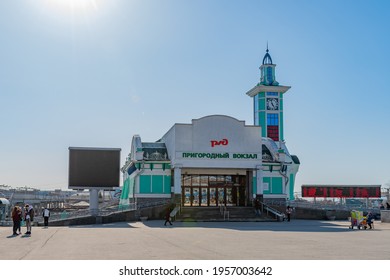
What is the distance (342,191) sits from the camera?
57.7 metres

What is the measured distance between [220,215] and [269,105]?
35194 mm

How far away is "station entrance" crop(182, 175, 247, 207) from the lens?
159 ft

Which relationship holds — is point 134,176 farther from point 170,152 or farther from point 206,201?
point 206,201

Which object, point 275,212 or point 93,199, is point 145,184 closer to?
point 93,199

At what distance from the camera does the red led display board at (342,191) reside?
5731 centimetres

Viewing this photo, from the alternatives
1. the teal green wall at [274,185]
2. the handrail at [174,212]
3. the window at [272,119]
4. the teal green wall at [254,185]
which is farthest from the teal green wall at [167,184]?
the window at [272,119]

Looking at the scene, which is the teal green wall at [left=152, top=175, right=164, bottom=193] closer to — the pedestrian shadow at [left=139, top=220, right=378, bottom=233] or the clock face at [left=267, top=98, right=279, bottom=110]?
the pedestrian shadow at [left=139, top=220, right=378, bottom=233]

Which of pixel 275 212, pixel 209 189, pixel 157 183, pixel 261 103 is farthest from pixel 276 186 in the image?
pixel 261 103

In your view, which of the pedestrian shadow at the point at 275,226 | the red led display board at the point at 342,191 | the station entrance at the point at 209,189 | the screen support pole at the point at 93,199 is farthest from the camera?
the red led display board at the point at 342,191

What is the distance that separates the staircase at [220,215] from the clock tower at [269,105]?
30.2m

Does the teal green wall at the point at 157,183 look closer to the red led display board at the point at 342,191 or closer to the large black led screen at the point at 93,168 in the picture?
the large black led screen at the point at 93,168

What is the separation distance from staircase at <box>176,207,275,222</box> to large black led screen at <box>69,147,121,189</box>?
19.8 feet
